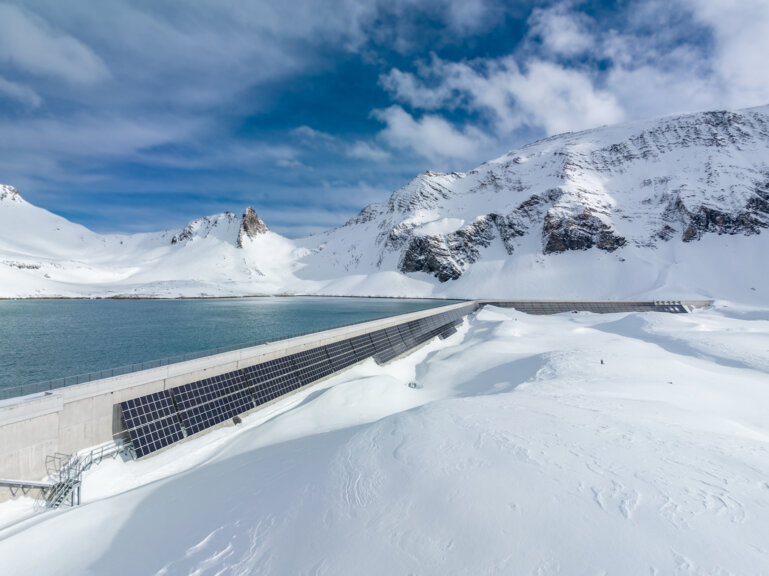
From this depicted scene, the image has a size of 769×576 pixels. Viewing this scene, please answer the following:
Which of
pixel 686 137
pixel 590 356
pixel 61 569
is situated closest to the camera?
pixel 61 569

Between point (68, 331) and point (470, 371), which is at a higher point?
point (68, 331)

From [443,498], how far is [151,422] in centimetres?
1563

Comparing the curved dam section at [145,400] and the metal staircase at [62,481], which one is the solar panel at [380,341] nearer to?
the curved dam section at [145,400]

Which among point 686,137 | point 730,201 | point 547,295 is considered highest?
point 686,137

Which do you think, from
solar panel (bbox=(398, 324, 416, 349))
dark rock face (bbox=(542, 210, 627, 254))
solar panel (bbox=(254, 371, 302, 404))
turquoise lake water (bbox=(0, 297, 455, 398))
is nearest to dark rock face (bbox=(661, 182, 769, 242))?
dark rock face (bbox=(542, 210, 627, 254))

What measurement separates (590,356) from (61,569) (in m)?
35.9

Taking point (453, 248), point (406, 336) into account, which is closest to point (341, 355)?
point (406, 336)

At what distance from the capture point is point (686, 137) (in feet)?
585

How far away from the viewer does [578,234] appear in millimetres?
157125

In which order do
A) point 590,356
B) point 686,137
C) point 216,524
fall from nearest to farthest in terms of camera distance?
point 216,524 < point 590,356 < point 686,137

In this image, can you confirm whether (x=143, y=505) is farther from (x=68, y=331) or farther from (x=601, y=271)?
(x=601, y=271)

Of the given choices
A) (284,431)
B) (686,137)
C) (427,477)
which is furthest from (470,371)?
(686,137)

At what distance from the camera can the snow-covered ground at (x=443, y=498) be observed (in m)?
8.60

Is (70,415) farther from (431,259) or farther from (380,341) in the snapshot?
(431,259)
